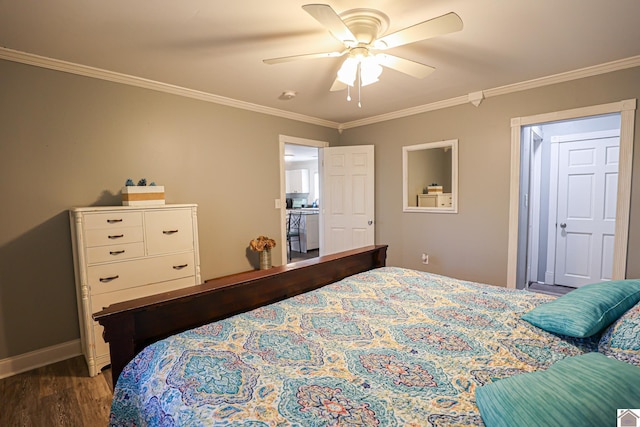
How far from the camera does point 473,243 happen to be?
11.8 ft

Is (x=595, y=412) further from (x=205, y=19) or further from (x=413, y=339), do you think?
(x=205, y=19)

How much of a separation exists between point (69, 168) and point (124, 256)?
88cm

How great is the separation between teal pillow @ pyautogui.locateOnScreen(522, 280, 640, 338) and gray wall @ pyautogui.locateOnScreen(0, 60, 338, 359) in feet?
9.84

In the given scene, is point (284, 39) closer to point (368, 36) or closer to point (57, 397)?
point (368, 36)

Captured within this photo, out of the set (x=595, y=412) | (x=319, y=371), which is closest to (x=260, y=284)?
(x=319, y=371)

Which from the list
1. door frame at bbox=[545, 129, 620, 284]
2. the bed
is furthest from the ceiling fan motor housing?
door frame at bbox=[545, 129, 620, 284]

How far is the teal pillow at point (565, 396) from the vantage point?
708mm

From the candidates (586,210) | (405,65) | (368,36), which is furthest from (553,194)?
(368,36)

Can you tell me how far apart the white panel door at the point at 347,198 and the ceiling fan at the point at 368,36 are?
7.33 feet

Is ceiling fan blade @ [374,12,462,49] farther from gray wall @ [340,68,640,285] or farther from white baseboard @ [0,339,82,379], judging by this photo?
white baseboard @ [0,339,82,379]

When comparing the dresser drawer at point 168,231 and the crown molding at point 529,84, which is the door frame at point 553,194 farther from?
the dresser drawer at point 168,231

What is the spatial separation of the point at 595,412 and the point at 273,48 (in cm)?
252

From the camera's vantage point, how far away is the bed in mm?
846

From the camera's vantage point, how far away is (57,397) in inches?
81.7
